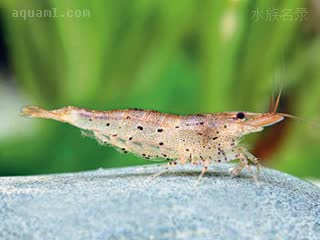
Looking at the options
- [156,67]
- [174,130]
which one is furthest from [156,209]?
[156,67]

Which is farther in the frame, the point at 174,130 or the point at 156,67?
the point at 156,67

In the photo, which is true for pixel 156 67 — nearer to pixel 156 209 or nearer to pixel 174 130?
pixel 174 130

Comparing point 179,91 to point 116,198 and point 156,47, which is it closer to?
point 156,47

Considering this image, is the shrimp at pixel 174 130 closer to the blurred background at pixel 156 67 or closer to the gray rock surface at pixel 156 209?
the gray rock surface at pixel 156 209

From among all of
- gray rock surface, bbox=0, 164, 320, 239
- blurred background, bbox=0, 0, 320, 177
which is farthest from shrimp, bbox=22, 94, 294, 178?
blurred background, bbox=0, 0, 320, 177

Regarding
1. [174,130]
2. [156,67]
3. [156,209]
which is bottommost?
[156,209]

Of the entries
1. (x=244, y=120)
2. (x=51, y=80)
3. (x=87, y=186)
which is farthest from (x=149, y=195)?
(x=51, y=80)

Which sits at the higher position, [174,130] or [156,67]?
[156,67]
